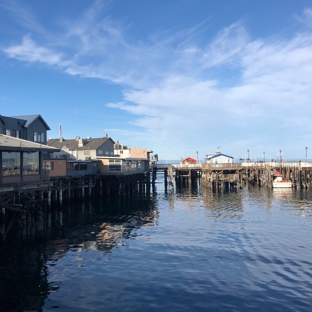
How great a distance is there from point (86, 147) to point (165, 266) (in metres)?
51.9

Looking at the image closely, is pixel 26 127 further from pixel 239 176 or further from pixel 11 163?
pixel 239 176

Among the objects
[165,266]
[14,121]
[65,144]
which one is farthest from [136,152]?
[165,266]

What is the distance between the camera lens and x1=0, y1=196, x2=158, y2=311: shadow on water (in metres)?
16.3

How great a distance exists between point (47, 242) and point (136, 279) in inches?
443

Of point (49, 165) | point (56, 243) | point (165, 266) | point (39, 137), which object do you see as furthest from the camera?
point (39, 137)

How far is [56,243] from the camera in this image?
25.8 meters

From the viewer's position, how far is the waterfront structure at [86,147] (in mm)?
67500

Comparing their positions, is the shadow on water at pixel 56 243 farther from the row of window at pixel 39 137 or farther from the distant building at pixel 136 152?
the distant building at pixel 136 152

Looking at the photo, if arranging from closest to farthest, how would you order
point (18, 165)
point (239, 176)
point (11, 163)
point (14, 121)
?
point (11, 163)
point (18, 165)
point (14, 121)
point (239, 176)

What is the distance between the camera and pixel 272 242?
2531 cm

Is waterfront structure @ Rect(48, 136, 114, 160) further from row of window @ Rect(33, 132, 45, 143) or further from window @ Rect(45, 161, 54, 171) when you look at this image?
window @ Rect(45, 161, 54, 171)

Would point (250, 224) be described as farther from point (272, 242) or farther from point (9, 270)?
point (9, 270)

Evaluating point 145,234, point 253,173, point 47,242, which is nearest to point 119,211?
point 145,234

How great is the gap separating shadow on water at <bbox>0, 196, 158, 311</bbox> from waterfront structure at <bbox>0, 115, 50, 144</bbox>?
43.6 feet
